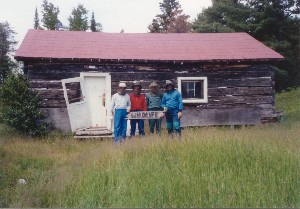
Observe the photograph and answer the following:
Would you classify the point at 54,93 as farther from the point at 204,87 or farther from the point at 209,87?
the point at 209,87

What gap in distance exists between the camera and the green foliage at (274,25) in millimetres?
23188

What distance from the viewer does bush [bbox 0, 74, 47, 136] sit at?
11.8 meters

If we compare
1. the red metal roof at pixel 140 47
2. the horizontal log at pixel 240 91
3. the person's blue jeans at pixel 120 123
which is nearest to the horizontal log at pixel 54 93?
the red metal roof at pixel 140 47

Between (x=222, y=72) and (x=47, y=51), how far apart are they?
7234 millimetres

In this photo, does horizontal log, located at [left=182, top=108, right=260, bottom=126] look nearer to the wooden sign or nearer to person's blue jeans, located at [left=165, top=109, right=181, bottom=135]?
person's blue jeans, located at [left=165, top=109, right=181, bottom=135]

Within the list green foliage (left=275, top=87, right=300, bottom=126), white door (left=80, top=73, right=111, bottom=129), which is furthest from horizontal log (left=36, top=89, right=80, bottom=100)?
green foliage (left=275, top=87, right=300, bottom=126)

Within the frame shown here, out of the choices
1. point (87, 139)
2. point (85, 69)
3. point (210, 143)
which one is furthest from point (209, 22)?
point (210, 143)

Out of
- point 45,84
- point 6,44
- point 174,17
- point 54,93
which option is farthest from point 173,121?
point 174,17

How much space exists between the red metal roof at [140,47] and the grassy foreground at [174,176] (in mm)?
6513

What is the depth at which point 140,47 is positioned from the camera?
1462 centimetres

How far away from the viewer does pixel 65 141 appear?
37.1 feet

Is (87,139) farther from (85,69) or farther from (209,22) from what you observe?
(209,22)

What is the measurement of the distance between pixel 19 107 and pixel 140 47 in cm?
564

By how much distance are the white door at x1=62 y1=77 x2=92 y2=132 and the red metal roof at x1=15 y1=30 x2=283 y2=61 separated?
106 centimetres
